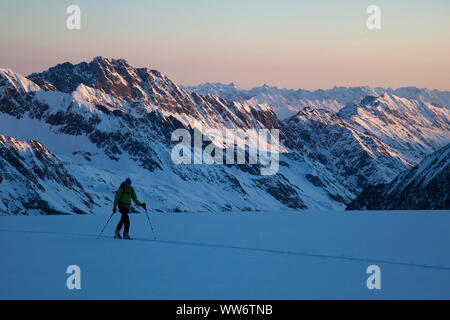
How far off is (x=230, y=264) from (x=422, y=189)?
14424cm

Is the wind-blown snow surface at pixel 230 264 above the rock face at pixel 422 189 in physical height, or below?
below

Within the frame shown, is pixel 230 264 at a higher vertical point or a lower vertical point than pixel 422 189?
lower

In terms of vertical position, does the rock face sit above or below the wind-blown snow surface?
above

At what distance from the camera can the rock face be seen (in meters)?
149

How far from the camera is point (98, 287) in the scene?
16.0 metres

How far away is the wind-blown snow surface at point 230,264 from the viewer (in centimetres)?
1560

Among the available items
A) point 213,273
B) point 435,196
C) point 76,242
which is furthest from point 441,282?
point 435,196

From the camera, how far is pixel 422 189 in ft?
509

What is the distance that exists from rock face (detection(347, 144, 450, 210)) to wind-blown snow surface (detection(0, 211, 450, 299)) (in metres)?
122

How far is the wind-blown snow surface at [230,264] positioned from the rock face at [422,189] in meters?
122

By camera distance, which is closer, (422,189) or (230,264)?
(230,264)
